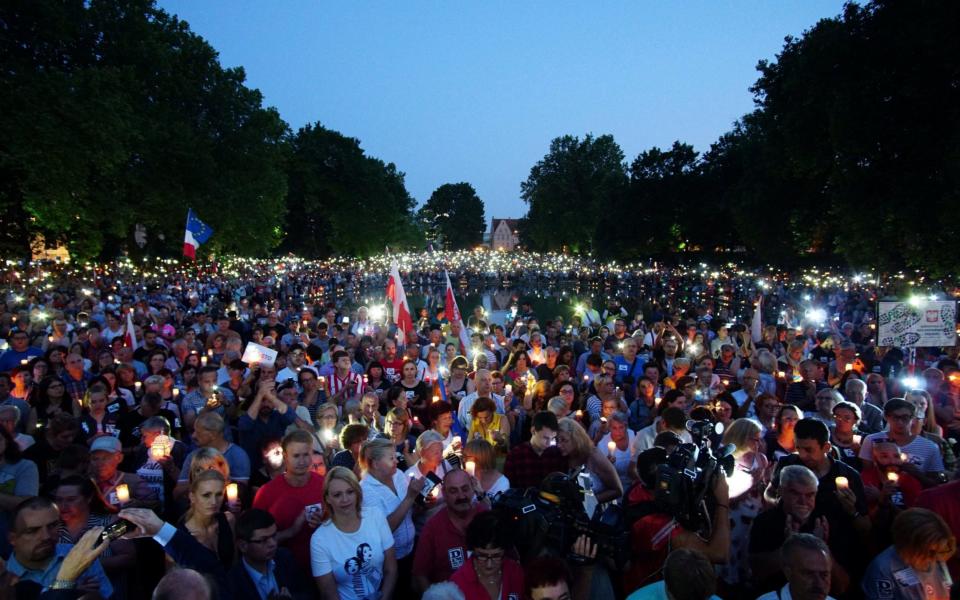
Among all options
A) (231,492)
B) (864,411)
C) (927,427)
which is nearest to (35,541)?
(231,492)

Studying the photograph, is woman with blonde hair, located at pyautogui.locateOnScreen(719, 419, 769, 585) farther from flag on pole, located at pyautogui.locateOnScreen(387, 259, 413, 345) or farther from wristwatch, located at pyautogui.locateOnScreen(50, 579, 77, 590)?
flag on pole, located at pyautogui.locateOnScreen(387, 259, 413, 345)

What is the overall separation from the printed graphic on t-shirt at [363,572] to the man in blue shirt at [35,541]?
128cm

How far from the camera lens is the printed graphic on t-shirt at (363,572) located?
11.4ft

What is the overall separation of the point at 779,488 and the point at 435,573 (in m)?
2.19

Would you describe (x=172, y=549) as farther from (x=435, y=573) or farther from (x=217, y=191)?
(x=217, y=191)

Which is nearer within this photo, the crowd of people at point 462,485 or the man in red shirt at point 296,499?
the crowd of people at point 462,485

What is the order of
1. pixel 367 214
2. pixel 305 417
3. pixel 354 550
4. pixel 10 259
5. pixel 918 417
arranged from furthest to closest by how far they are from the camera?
1. pixel 367 214
2. pixel 10 259
3. pixel 305 417
4. pixel 918 417
5. pixel 354 550

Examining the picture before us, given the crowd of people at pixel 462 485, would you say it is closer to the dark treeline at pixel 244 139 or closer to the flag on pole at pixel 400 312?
the flag on pole at pixel 400 312

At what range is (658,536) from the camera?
3.26 metres

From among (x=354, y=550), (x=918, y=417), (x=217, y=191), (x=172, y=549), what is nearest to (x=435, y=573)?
(x=354, y=550)

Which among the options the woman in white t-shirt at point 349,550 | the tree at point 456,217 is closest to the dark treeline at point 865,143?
the woman in white t-shirt at point 349,550

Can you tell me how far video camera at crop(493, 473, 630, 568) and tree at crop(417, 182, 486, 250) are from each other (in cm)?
12539

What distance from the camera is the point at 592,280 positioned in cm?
5359

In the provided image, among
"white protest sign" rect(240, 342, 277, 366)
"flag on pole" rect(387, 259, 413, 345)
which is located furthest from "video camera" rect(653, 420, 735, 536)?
"flag on pole" rect(387, 259, 413, 345)
